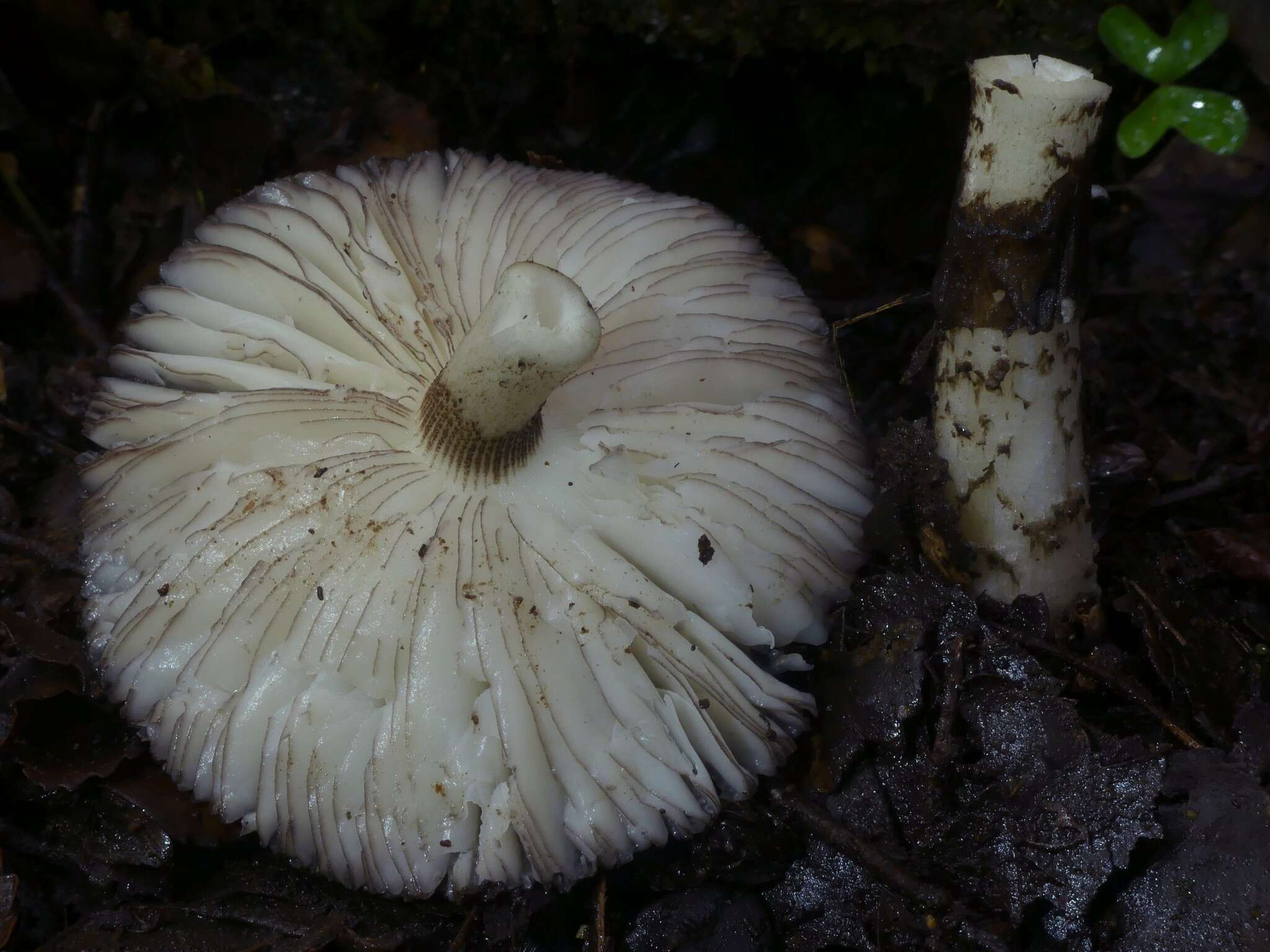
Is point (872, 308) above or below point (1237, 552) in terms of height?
above

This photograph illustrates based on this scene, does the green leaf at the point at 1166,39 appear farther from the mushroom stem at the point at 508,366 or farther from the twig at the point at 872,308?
the mushroom stem at the point at 508,366

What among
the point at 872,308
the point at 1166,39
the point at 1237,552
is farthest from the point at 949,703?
the point at 1166,39

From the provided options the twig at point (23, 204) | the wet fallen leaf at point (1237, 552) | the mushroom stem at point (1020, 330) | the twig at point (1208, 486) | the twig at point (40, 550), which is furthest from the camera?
the twig at point (23, 204)

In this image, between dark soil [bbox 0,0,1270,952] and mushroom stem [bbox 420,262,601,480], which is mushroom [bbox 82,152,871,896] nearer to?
mushroom stem [bbox 420,262,601,480]

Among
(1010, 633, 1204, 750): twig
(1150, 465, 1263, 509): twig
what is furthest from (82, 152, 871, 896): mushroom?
(1150, 465, 1263, 509): twig

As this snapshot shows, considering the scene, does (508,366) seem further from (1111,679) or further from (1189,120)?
(1189,120)

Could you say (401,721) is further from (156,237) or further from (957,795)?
(156,237)

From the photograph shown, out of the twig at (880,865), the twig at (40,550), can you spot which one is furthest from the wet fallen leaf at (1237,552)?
the twig at (40,550)
